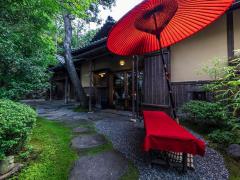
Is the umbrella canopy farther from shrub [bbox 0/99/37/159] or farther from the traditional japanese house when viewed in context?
the traditional japanese house

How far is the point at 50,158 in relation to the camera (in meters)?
3.14

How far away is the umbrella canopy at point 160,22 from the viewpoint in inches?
91.6

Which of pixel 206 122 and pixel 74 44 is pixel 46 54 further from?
pixel 74 44

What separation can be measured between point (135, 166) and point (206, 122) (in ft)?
9.44

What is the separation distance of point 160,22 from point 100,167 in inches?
106

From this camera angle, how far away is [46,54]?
18.9ft

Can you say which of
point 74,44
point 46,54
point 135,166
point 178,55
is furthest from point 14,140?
point 74,44

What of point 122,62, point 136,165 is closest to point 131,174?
point 136,165

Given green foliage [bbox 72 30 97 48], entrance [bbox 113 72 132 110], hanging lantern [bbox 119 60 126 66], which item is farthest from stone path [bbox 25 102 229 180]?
green foliage [bbox 72 30 97 48]

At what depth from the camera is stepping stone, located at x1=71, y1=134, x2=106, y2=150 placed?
12.4 feet

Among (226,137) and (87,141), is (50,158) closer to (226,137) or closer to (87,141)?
Answer: (87,141)

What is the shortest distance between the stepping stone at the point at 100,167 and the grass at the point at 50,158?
6.9 inches

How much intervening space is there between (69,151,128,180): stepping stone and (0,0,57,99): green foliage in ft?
9.59

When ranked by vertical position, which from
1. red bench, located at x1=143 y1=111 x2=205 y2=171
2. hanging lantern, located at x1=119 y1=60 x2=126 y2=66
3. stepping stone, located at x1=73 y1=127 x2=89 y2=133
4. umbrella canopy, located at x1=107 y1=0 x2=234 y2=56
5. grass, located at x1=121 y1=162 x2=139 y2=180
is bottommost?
grass, located at x1=121 y1=162 x2=139 y2=180
